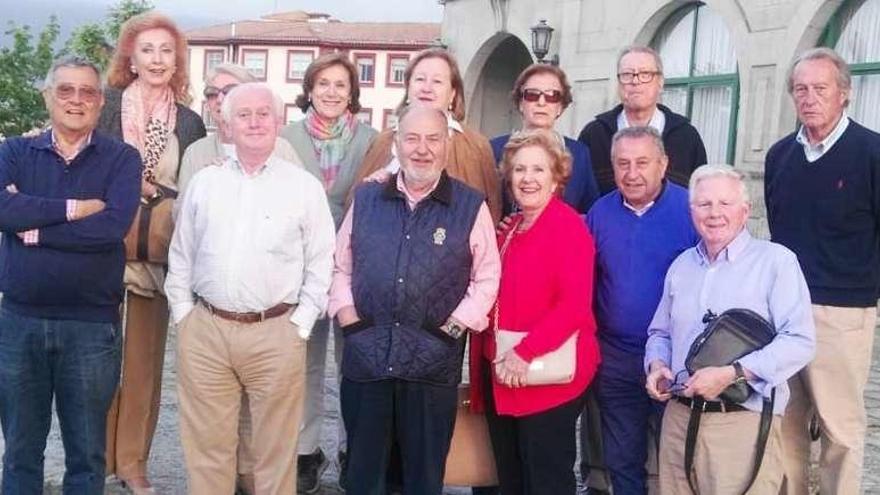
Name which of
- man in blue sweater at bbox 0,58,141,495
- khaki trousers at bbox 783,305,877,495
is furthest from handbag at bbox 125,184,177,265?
khaki trousers at bbox 783,305,877,495

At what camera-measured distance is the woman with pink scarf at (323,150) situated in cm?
509

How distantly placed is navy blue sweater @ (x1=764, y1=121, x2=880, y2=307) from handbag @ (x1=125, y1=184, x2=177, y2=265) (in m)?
2.91

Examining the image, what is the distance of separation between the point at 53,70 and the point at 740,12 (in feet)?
34.1

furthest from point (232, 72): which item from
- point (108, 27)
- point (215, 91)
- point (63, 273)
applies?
point (108, 27)

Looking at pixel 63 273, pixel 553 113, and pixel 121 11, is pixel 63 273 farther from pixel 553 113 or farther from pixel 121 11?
pixel 121 11

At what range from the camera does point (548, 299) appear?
425 centimetres

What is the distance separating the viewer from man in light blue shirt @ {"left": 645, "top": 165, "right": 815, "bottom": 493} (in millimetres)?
3861

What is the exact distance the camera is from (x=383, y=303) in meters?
4.18

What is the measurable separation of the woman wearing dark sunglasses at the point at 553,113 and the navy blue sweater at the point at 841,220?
1012 mm

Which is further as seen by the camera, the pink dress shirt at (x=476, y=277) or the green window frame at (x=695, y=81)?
the green window frame at (x=695, y=81)

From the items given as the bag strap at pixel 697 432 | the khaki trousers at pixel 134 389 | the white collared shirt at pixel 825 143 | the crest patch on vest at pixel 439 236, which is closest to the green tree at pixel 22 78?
the khaki trousers at pixel 134 389

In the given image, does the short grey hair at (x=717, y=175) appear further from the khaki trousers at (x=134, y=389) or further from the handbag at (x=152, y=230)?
the khaki trousers at (x=134, y=389)

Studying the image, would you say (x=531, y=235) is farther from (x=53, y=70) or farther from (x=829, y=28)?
(x=829, y=28)

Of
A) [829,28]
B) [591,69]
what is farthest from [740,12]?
[591,69]
